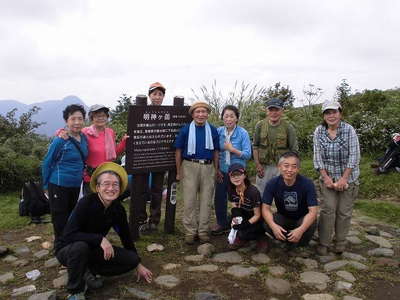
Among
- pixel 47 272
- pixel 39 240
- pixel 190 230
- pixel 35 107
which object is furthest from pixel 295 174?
pixel 35 107

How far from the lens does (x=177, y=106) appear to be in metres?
5.21

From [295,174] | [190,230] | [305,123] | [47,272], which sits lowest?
[47,272]

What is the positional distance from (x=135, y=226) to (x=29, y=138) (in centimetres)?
587

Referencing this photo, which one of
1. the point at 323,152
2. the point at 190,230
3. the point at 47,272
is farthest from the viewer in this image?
the point at 190,230

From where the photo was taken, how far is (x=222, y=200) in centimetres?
541

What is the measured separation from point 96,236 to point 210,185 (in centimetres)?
183

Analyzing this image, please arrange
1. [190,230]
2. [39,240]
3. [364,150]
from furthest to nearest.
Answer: [364,150] → [39,240] → [190,230]

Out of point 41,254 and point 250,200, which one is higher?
point 250,200

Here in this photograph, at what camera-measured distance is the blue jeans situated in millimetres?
5363

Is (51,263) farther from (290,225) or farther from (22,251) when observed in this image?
(290,225)

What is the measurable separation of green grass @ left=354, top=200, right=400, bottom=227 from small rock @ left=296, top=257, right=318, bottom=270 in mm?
2351

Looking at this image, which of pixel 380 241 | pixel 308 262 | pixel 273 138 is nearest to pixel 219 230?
pixel 308 262

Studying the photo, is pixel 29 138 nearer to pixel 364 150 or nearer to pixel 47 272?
pixel 47 272

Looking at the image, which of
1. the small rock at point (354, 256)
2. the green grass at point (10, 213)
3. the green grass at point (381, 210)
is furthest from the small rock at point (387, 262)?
the green grass at point (10, 213)
